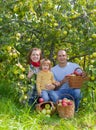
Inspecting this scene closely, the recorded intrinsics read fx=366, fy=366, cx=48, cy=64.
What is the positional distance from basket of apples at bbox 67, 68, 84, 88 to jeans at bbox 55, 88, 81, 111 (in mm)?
130

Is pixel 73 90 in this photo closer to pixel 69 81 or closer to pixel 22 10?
pixel 69 81

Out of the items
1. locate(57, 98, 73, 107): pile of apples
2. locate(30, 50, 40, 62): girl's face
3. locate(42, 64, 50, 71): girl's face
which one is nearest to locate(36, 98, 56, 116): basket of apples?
locate(57, 98, 73, 107): pile of apples

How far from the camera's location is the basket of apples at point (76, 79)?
5270 millimetres

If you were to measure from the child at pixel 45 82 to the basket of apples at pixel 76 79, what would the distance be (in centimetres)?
33

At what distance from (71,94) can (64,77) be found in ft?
0.92

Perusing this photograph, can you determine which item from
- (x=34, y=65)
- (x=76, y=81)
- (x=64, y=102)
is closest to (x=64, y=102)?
(x=64, y=102)

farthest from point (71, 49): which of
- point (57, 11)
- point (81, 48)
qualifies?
point (57, 11)

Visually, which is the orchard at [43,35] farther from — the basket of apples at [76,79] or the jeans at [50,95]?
the jeans at [50,95]

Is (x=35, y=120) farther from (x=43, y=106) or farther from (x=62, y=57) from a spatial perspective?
(x=62, y=57)

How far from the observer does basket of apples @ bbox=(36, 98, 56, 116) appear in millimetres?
5082


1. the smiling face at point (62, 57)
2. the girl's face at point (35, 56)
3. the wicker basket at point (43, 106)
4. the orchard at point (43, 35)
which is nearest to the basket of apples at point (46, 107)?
the wicker basket at point (43, 106)

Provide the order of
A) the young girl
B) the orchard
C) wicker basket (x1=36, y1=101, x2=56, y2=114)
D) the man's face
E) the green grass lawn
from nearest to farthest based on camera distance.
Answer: the green grass lawn
the orchard
wicker basket (x1=36, y1=101, x2=56, y2=114)
the young girl
the man's face

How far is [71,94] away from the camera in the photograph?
5.53 metres

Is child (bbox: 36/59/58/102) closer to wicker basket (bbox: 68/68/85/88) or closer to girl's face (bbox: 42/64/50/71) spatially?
girl's face (bbox: 42/64/50/71)
